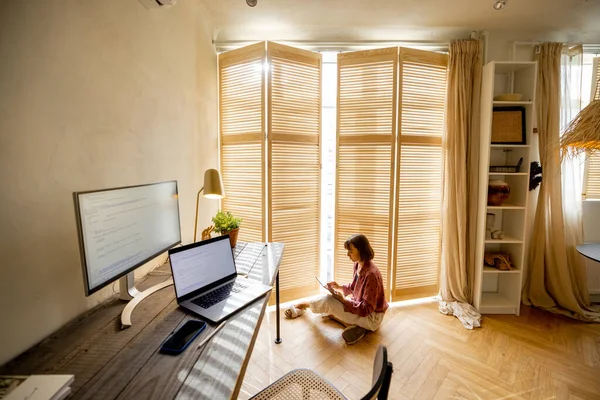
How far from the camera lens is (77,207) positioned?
2.92ft

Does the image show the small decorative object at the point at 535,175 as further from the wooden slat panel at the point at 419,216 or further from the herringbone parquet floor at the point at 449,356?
the herringbone parquet floor at the point at 449,356

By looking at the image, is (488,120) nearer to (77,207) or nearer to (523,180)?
(523,180)

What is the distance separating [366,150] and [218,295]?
6.13ft

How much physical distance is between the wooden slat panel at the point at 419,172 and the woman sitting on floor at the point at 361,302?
561 mm

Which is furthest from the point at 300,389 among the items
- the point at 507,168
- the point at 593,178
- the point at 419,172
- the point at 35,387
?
the point at 593,178

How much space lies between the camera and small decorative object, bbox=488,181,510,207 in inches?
96.0

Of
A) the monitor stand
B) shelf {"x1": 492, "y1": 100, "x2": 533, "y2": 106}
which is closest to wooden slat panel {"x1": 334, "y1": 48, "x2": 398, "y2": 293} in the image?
shelf {"x1": 492, "y1": 100, "x2": 533, "y2": 106}

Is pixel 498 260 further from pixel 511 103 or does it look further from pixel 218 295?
pixel 218 295

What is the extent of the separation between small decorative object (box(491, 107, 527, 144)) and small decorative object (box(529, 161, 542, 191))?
0.31 metres

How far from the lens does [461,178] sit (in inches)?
99.8

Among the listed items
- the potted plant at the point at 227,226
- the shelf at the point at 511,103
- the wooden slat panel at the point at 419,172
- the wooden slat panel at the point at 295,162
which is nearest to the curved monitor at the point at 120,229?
the potted plant at the point at 227,226

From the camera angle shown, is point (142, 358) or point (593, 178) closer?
point (142, 358)

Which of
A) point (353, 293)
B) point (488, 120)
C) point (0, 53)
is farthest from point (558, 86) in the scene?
point (0, 53)

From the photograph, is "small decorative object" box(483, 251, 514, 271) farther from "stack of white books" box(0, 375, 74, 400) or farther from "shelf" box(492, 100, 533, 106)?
"stack of white books" box(0, 375, 74, 400)
